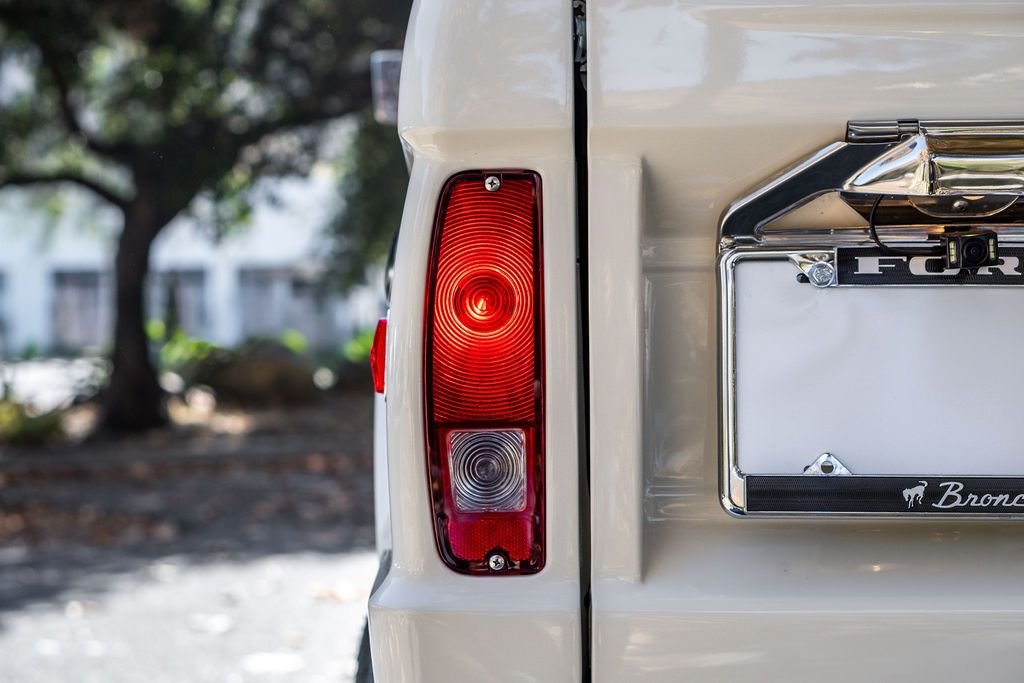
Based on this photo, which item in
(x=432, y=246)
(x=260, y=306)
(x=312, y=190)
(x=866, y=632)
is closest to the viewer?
(x=866, y=632)

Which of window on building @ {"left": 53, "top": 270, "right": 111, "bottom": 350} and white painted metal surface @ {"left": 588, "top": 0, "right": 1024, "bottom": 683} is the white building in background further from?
white painted metal surface @ {"left": 588, "top": 0, "right": 1024, "bottom": 683}

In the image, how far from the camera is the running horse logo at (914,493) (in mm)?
1631

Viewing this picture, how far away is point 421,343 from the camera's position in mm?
1651

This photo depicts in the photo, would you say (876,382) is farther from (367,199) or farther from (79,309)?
(79,309)

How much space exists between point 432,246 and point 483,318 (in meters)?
0.13

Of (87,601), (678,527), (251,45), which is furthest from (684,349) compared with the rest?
(251,45)

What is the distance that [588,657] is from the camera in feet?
5.16

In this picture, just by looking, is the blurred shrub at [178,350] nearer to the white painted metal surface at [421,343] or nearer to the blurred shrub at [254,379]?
the blurred shrub at [254,379]

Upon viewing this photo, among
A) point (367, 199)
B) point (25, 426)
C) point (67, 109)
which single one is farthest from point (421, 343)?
point (367, 199)

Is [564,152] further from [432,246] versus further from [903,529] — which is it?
[903,529]

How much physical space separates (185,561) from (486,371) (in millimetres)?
5175

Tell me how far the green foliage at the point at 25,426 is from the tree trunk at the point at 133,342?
710 millimetres

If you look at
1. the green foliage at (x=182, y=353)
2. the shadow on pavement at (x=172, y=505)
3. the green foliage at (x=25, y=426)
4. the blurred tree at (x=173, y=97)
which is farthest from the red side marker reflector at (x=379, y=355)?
the green foliage at (x=182, y=353)

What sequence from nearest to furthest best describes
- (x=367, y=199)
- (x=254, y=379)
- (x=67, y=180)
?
(x=67, y=180), (x=254, y=379), (x=367, y=199)
